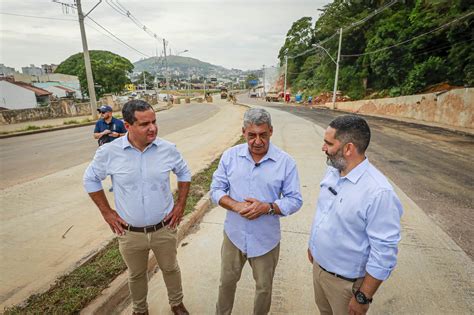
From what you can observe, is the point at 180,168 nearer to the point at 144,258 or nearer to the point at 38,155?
the point at 144,258

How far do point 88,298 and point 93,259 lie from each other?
2.60 ft

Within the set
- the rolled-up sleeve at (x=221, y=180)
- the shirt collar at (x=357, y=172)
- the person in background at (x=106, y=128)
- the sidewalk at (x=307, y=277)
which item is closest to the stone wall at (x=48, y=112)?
the person in background at (x=106, y=128)

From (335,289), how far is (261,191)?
Result: 0.87m

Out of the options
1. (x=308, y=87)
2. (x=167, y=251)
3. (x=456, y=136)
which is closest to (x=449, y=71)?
(x=456, y=136)

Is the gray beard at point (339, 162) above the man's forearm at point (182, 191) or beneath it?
above

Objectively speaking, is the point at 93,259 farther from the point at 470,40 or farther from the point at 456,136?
the point at 470,40

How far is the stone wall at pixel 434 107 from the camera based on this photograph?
47.4 ft

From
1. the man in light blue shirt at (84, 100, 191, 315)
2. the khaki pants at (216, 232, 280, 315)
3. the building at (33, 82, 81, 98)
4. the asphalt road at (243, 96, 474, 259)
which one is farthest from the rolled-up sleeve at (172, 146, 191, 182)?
the building at (33, 82, 81, 98)

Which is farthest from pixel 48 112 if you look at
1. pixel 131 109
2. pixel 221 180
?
pixel 221 180

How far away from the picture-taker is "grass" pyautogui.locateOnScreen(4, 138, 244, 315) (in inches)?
98.9

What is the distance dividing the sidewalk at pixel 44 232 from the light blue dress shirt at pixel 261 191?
2.36 metres

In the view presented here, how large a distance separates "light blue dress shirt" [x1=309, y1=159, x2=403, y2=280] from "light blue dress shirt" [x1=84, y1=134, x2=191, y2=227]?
1.38m

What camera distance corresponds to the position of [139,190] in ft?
7.56

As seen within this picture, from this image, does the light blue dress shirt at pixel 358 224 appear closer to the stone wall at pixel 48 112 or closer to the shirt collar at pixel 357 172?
the shirt collar at pixel 357 172
